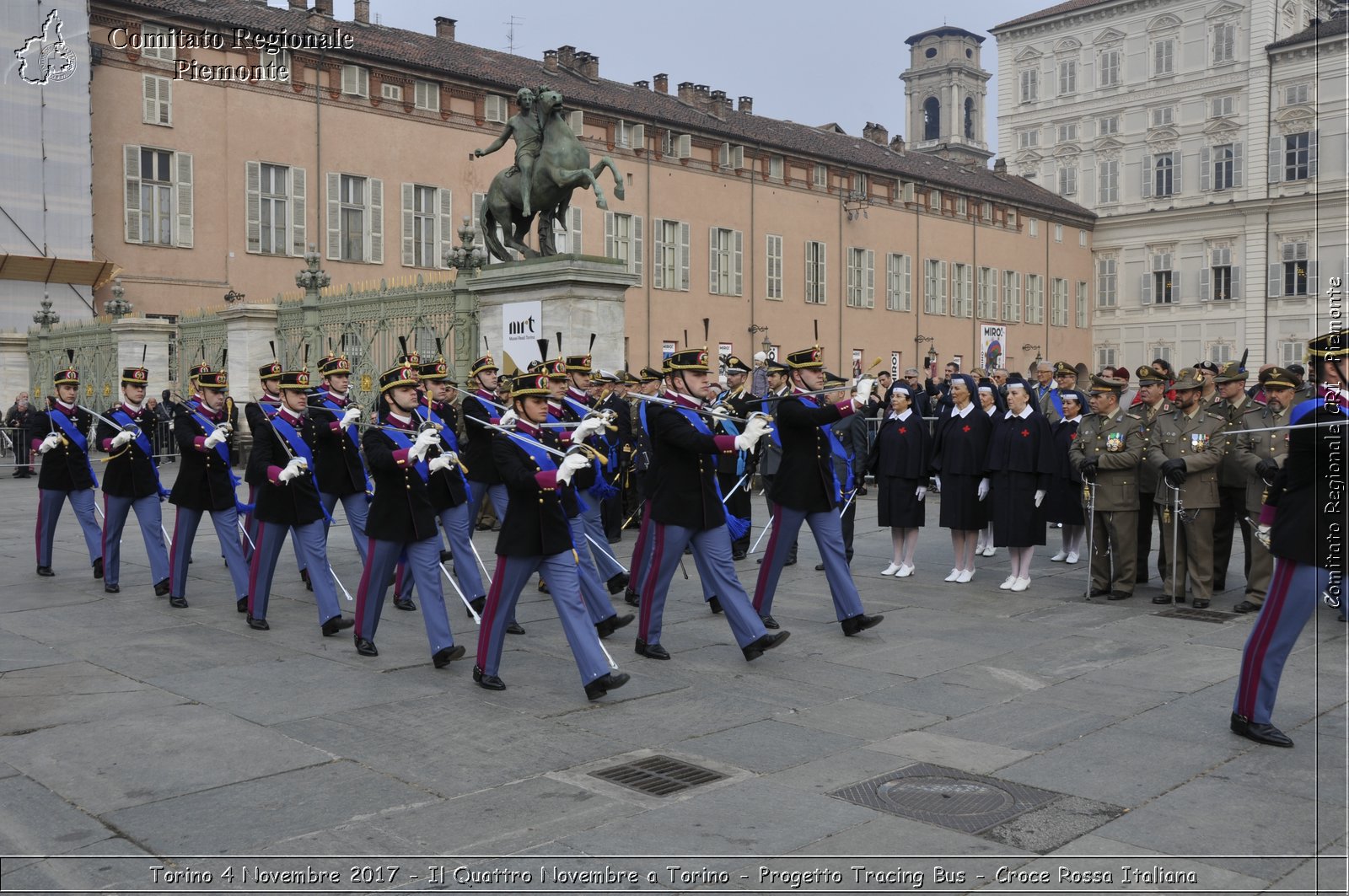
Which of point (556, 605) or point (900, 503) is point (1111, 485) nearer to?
point (900, 503)

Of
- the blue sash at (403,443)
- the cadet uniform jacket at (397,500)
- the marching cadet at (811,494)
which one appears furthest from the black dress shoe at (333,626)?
the marching cadet at (811,494)

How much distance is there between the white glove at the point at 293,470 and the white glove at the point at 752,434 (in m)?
3.17

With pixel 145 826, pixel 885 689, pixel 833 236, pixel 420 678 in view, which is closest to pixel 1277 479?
pixel 885 689

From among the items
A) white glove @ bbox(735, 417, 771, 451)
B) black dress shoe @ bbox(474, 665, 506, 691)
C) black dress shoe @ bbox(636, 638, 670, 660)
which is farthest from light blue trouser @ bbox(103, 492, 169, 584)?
white glove @ bbox(735, 417, 771, 451)

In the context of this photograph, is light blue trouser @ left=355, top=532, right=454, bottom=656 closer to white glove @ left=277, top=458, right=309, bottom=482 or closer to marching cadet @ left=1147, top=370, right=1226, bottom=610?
white glove @ left=277, top=458, right=309, bottom=482

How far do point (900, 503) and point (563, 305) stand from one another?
6.17m

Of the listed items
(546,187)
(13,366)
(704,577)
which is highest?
(546,187)

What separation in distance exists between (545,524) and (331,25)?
29896 mm

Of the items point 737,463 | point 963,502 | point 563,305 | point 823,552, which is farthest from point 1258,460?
point 563,305

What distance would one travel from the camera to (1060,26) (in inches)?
2201

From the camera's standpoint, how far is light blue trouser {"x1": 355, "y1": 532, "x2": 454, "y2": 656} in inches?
303

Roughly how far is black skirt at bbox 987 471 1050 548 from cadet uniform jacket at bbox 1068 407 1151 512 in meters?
0.48

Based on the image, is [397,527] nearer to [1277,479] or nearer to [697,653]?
[697,653]

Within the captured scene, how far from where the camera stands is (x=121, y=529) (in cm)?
1059
